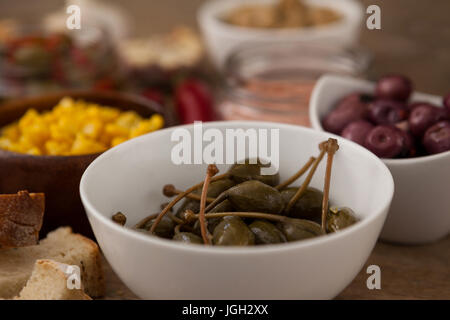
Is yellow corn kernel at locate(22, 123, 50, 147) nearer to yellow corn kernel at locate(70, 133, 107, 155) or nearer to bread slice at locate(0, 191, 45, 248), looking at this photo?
yellow corn kernel at locate(70, 133, 107, 155)

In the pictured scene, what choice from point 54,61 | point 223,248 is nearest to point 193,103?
point 54,61

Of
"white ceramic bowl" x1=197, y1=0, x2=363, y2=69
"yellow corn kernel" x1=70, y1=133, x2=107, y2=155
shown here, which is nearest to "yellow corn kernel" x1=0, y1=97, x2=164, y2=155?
"yellow corn kernel" x1=70, y1=133, x2=107, y2=155

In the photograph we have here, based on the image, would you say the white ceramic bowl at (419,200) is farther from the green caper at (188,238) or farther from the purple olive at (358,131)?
the green caper at (188,238)

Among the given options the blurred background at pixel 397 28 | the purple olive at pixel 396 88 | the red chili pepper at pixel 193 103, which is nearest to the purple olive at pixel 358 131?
the purple olive at pixel 396 88

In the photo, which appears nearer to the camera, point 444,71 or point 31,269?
point 31,269

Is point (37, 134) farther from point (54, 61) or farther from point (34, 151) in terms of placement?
point (54, 61)
